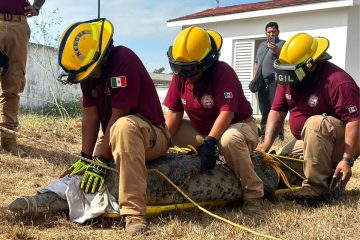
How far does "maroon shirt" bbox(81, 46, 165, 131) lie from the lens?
3.14 metres

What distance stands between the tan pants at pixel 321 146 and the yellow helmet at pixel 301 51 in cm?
47

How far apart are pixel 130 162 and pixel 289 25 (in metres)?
8.91

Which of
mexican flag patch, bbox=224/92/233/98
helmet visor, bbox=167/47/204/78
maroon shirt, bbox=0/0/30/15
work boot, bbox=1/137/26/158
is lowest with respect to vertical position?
work boot, bbox=1/137/26/158

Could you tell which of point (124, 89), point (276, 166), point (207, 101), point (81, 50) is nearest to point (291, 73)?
point (207, 101)

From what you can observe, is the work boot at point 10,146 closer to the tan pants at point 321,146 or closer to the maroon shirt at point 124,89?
the maroon shirt at point 124,89

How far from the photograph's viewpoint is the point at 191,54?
3434 mm

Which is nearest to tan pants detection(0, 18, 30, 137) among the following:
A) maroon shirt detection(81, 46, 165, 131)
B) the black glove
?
maroon shirt detection(81, 46, 165, 131)

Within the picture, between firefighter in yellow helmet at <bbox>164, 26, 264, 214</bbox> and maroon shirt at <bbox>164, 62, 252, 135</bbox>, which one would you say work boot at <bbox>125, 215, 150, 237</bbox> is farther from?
maroon shirt at <bbox>164, 62, 252, 135</bbox>

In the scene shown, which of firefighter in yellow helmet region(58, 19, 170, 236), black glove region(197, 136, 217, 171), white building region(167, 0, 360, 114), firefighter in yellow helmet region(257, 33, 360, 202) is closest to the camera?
firefighter in yellow helmet region(58, 19, 170, 236)

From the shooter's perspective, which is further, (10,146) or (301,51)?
(10,146)

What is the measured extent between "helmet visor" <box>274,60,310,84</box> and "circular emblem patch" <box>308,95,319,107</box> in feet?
0.60

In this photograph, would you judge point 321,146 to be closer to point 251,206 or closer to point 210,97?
point 251,206

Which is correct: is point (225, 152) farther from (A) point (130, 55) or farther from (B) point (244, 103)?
(A) point (130, 55)

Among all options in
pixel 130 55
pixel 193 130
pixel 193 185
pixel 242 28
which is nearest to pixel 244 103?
pixel 193 130
